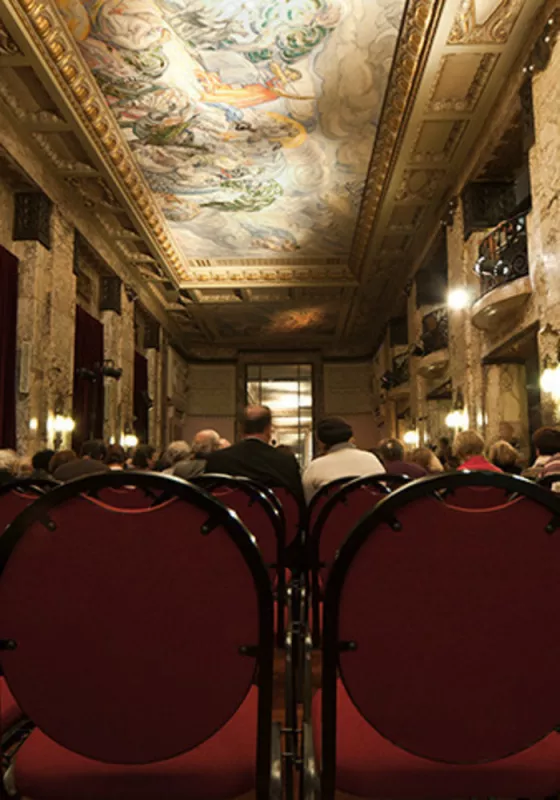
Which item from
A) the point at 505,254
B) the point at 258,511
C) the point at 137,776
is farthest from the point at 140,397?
the point at 137,776

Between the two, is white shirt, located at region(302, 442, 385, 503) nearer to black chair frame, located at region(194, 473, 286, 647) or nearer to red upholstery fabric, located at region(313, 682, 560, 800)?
black chair frame, located at region(194, 473, 286, 647)

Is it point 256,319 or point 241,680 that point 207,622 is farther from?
point 256,319

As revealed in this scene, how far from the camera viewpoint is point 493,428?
10812 millimetres

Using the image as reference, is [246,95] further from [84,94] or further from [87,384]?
[87,384]

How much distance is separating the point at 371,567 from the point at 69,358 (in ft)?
39.2

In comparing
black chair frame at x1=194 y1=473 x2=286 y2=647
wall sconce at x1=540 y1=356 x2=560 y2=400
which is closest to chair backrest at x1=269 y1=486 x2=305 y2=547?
black chair frame at x1=194 y1=473 x2=286 y2=647

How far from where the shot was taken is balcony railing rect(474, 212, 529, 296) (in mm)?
8977

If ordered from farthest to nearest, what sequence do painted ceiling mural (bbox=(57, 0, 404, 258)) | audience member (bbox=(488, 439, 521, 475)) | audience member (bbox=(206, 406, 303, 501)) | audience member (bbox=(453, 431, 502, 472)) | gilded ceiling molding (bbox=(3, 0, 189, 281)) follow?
1. painted ceiling mural (bbox=(57, 0, 404, 258))
2. gilded ceiling molding (bbox=(3, 0, 189, 281))
3. audience member (bbox=(488, 439, 521, 475))
4. audience member (bbox=(453, 431, 502, 472))
5. audience member (bbox=(206, 406, 303, 501))

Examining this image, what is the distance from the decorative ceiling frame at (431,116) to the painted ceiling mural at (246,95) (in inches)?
13.9

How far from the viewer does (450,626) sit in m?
1.27

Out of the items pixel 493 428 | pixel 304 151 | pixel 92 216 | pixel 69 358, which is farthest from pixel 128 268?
pixel 493 428

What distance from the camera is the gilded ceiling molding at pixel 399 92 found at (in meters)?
8.05

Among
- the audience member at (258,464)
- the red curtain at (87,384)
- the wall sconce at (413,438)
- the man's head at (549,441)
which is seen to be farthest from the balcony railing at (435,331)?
the audience member at (258,464)

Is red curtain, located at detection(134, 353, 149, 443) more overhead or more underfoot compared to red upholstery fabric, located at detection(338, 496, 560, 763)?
more overhead
